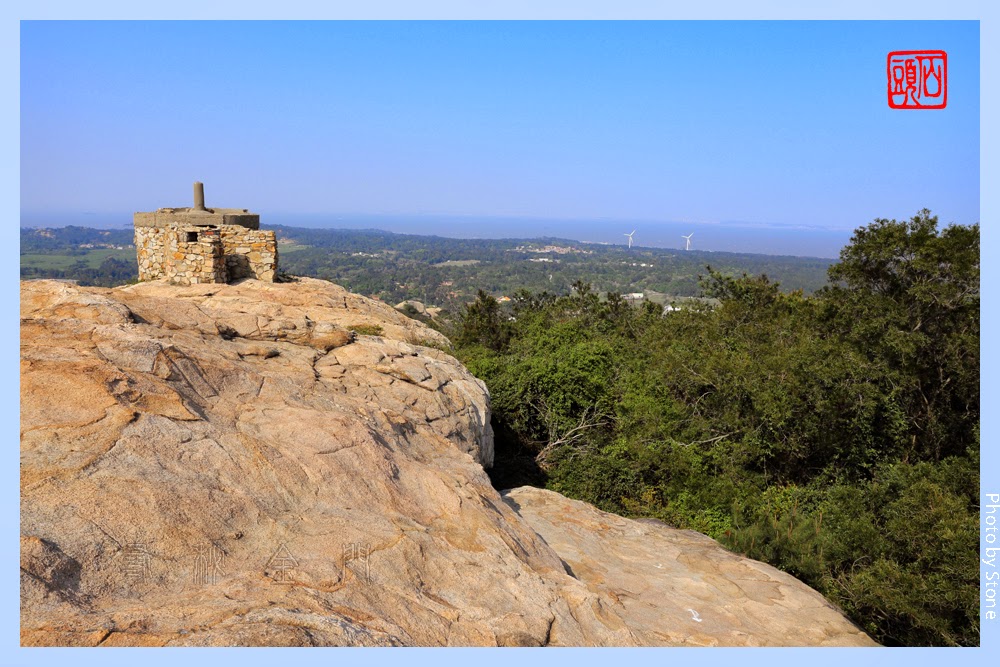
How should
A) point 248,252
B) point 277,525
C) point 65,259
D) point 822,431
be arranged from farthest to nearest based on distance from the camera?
point 65,259 < point 248,252 < point 822,431 < point 277,525

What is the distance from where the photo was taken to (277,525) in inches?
183

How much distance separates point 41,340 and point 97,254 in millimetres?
93188

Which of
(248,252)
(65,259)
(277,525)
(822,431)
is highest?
(65,259)

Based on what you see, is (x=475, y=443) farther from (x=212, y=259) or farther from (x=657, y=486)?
(x=212, y=259)

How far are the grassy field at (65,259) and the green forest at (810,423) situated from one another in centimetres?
6754

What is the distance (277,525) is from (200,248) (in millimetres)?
9019

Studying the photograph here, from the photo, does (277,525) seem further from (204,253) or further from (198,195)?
(198,195)

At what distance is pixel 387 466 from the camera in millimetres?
5910

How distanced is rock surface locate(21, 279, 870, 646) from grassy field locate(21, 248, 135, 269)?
69.9 m

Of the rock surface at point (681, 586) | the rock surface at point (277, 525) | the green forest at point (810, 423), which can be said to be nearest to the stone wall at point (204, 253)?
the rock surface at point (277, 525)

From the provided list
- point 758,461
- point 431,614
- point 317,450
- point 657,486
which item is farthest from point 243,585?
point 758,461

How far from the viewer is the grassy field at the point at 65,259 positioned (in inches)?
2669

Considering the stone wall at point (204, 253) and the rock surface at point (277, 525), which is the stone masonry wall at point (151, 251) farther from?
the rock surface at point (277, 525)

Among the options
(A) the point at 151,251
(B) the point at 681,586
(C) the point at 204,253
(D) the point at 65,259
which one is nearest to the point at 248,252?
(C) the point at 204,253
